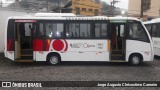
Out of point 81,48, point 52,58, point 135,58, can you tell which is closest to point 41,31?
point 52,58

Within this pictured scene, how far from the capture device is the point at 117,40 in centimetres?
1862

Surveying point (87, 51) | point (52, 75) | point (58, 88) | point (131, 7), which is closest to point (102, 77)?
point (52, 75)

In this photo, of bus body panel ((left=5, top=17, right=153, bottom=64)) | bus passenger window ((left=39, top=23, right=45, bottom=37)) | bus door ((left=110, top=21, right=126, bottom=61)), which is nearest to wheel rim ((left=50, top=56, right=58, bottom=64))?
bus body panel ((left=5, top=17, right=153, bottom=64))

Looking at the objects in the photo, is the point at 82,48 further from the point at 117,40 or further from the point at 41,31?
the point at 41,31

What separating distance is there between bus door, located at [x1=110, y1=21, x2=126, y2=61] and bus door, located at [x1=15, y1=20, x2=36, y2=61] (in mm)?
4550

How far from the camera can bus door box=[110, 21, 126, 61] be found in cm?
1839

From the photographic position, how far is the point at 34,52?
18.1 metres

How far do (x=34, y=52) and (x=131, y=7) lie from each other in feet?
211

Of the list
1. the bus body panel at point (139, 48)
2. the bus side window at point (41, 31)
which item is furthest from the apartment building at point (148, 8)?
the bus side window at point (41, 31)

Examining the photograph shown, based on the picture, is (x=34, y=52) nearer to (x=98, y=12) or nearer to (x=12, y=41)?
(x=12, y=41)

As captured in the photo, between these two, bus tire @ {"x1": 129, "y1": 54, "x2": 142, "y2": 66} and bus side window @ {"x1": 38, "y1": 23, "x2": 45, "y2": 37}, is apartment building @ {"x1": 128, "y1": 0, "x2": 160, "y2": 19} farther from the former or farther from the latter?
bus side window @ {"x1": 38, "y1": 23, "x2": 45, "y2": 37}

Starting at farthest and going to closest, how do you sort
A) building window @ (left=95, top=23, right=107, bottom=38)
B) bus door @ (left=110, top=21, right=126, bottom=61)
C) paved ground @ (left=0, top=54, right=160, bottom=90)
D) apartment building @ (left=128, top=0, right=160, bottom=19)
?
apartment building @ (left=128, top=0, right=160, bottom=19) < bus door @ (left=110, top=21, right=126, bottom=61) < building window @ (left=95, top=23, right=107, bottom=38) < paved ground @ (left=0, top=54, right=160, bottom=90)

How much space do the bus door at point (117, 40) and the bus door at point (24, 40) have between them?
455 centimetres

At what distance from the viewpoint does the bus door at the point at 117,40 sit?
18391 millimetres
